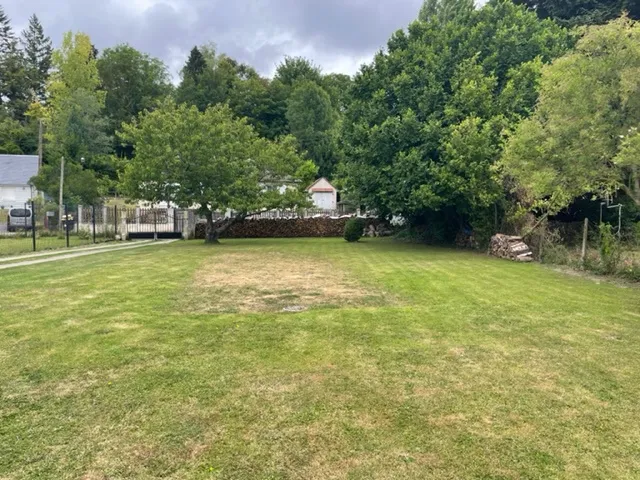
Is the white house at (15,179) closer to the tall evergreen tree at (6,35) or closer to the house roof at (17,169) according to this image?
the house roof at (17,169)

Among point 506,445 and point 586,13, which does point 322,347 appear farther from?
point 586,13

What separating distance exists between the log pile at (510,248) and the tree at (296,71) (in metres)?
44.5

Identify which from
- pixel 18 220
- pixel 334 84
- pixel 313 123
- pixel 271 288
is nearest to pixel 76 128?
pixel 18 220

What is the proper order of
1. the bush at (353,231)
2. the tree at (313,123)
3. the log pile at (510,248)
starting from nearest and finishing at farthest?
1. the log pile at (510,248)
2. the bush at (353,231)
3. the tree at (313,123)

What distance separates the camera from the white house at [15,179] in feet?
121

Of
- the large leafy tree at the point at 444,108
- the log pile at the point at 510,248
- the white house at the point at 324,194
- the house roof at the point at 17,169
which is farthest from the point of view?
the white house at the point at 324,194

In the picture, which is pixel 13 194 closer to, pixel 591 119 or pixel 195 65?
pixel 195 65

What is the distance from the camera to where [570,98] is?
8398 mm

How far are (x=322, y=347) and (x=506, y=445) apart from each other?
7.21 ft

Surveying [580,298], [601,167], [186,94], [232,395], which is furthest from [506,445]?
[186,94]

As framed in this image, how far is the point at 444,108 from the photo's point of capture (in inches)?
630

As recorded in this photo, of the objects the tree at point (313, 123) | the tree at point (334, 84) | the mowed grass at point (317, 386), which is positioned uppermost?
the tree at point (334, 84)

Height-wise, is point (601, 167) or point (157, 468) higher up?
point (601, 167)

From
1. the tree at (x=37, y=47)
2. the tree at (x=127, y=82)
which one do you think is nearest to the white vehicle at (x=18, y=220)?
the tree at (x=127, y=82)
